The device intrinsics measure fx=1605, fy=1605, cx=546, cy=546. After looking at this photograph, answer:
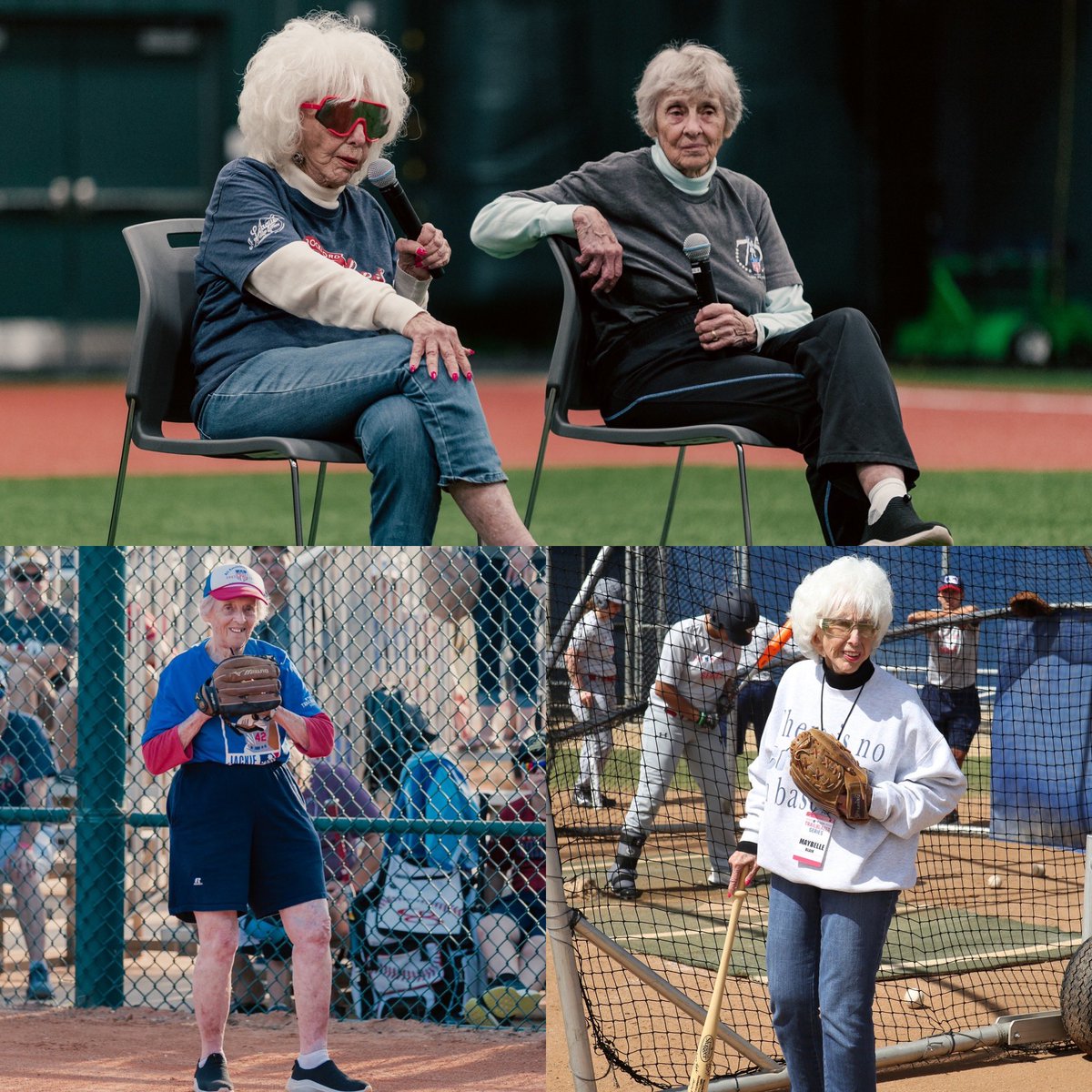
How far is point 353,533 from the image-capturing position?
750 cm

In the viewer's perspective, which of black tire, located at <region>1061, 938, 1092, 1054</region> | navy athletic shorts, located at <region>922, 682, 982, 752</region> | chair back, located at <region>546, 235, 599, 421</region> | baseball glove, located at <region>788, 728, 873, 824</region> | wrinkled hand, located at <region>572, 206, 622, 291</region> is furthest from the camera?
chair back, located at <region>546, 235, 599, 421</region>

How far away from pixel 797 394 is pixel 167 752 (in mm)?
1683

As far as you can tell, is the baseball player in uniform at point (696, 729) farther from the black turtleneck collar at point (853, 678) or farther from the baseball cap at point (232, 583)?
the baseball cap at point (232, 583)

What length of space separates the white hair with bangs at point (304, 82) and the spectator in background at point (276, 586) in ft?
3.09

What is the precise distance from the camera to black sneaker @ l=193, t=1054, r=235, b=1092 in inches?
120

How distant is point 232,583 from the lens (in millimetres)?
3021

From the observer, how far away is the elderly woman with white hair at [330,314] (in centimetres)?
332

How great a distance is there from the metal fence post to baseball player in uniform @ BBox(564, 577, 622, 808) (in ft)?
3.34

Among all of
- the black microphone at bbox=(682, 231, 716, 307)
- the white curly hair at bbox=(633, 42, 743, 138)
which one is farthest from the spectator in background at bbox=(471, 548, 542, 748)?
the white curly hair at bbox=(633, 42, 743, 138)

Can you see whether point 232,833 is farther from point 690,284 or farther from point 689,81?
point 689,81

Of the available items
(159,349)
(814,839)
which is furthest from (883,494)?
(159,349)

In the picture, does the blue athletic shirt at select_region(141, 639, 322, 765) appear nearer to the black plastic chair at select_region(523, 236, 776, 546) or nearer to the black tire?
the black plastic chair at select_region(523, 236, 776, 546)

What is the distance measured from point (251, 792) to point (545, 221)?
5.49ft

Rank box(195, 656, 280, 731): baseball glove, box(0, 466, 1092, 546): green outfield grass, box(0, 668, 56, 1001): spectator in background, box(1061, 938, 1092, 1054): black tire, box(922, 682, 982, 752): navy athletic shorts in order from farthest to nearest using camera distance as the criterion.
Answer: box(0, 466, 1092, 546): green outfield grass < box(1061, 938, 1092, 1054): black tire < box(0, 668, 56, 1001): spectator in background < box(922, 682, 982, 752): navy athletic shorts < box(195, 656, 280, 731): baseball glove
